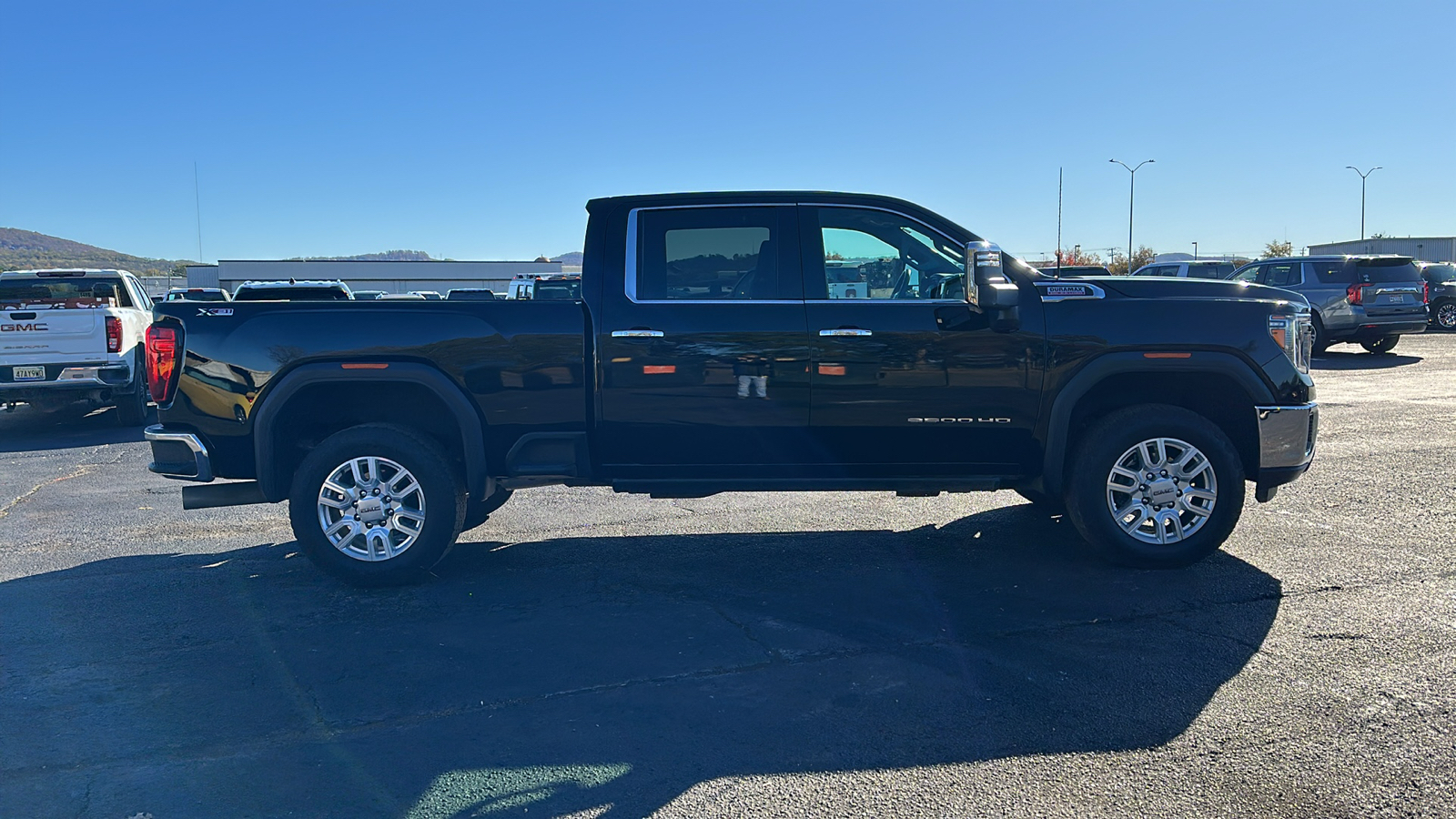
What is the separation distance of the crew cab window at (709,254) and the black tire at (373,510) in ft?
4.90

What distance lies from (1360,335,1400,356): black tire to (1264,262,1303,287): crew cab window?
5.60ft

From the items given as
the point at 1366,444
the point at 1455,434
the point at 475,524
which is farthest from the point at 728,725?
the point at 1455,434

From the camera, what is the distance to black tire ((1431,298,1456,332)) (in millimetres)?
26172

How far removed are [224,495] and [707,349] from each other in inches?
113

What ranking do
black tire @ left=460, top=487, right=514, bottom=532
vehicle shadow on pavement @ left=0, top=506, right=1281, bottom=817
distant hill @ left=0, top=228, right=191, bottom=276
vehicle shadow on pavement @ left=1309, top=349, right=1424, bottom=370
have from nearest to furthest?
vehicle shadow on pavement @ left=0, top=506, right=1281, bottom=817 < black tire @ left=460, top=487, right=514, bottom=532 < vehicle shadow on pavement @ left=1309, top=349, right=1424, bottom=370 < distant hill @ left=0, top=228, right=191, bottom=276

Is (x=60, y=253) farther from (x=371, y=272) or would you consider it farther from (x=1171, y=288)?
(x=1171, y=288)

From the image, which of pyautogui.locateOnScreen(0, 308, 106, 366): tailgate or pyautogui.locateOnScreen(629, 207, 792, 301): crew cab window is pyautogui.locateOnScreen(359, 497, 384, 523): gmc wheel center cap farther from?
pyautogui.locateOnScreen(0, 308, 106, 366): tailgate

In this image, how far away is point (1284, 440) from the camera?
602 centimetres

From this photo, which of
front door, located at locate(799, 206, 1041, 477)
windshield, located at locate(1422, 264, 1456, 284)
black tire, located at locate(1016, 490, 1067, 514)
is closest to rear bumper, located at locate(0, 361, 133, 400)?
front door, located at locate(799, 206, 1041, 477)

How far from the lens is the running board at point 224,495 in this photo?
6098mm

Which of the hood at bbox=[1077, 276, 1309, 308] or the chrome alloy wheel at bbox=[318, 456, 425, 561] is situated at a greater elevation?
the hood at bbox=[1077, 276, 1309, 308]

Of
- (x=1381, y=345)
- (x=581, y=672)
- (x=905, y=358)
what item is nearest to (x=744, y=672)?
(x=581, y=672)

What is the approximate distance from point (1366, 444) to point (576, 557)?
304 inches

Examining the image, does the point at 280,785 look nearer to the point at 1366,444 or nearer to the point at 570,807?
the point at 570,807
